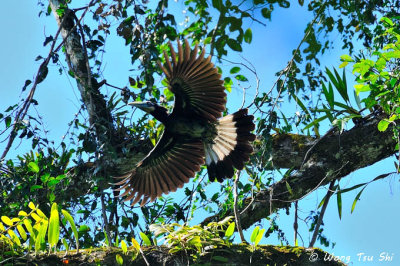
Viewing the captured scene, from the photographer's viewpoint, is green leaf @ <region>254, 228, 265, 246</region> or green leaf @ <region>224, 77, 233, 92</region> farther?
green leaf @ <region>224, 77, 233, 92</region>

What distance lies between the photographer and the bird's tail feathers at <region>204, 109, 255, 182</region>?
15.2 ft

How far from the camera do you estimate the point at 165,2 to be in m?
4.54

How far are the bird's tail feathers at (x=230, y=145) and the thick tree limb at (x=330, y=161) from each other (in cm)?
33

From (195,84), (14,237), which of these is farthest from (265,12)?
(14,237)

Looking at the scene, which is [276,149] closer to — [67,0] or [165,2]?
[165,2]

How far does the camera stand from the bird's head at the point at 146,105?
4539 millimetres

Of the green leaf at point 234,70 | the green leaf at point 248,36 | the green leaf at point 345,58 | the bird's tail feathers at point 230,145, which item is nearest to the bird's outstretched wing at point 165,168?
the bird's tail feathers at point 230,145

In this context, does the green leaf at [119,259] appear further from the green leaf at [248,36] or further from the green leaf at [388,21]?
the green leaf at [248,36]

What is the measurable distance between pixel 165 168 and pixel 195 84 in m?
0.95

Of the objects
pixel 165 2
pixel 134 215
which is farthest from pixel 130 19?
pixel 134 215

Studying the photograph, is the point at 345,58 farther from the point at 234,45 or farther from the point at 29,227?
the point at 29,227

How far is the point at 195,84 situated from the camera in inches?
182

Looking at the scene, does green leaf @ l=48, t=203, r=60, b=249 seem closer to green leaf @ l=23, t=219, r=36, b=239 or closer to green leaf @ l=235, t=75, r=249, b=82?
green leaf @ l=23, t=219, r=36, b=239

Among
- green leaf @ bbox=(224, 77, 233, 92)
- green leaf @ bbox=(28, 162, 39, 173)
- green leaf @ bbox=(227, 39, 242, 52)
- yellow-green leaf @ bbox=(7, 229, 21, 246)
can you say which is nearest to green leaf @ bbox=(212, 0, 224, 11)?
green leaf @ bbox=(227, 39, 242, 52)
